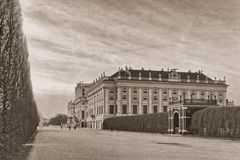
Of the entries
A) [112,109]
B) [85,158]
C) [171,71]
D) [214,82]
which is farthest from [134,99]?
[85,158]

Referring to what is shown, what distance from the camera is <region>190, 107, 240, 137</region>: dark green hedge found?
4022cm

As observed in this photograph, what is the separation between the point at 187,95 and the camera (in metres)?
97.2

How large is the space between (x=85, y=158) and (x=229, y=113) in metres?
28.1

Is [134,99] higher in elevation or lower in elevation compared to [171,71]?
lower

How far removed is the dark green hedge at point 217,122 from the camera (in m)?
40.2

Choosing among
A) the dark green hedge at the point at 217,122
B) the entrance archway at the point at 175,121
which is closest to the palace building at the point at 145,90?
the entrance archway at the point at 175,121

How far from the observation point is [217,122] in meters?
43.0

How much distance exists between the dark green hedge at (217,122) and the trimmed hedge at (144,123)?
9907 mm

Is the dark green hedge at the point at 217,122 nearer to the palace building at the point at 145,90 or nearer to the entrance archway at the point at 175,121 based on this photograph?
the entrance archway at the point at 175,121

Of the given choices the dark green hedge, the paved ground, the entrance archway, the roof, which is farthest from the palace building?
the paved ground

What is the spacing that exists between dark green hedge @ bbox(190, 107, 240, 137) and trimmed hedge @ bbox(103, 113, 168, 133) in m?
9.91

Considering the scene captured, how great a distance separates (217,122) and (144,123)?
23.1m

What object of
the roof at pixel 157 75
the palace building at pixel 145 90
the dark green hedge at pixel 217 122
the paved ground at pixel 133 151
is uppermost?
the roof at pixel 157 75

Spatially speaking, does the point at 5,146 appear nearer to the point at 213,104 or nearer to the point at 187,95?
the point at 213,104
